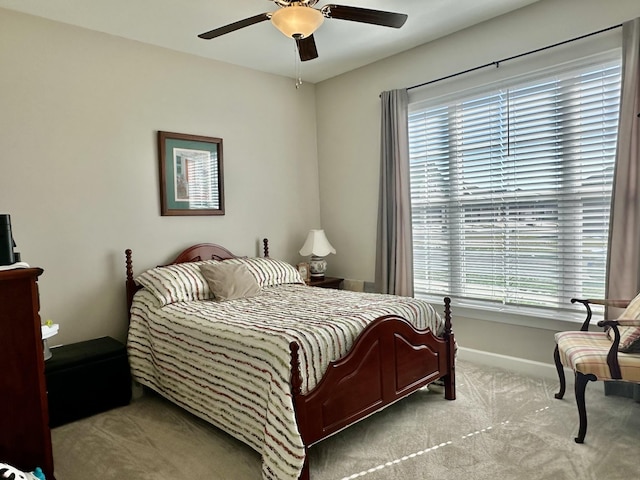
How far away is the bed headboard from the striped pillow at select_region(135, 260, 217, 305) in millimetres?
119

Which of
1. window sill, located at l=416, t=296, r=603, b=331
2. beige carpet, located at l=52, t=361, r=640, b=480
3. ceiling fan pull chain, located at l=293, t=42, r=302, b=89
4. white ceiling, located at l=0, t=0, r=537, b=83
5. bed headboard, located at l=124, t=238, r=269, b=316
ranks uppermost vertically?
white ceiling, located at l=0, t=0, r=537, b=83

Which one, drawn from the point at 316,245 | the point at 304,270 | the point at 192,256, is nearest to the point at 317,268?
the point at 304,270

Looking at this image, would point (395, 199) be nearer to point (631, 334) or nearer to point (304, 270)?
point (304, 270)

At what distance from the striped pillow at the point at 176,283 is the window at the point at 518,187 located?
2012 millimetres

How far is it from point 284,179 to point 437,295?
202 centimetres

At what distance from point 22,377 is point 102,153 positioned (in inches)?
88.4

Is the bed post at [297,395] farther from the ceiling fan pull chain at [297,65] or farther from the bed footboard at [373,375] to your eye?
the ceiling fan pull chain at [297,65]

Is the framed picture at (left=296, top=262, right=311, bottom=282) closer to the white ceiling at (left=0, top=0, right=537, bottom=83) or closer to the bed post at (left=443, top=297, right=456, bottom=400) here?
the bed post at (left=443, top=297, right=456, bottom=400)

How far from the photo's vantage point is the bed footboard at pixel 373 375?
7.12 ft

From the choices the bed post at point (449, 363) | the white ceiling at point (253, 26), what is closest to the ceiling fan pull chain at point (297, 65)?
the white ceiling at point (253, 26)

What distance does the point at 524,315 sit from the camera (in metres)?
3.48

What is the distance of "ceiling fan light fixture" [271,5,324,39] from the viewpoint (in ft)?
7.47

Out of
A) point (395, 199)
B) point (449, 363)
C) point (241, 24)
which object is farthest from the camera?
point (395, 199)

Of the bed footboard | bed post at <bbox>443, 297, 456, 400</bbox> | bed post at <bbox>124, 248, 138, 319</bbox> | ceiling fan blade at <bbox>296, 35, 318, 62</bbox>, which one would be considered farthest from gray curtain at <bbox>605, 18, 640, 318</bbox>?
bed post at <bbox>124, 248, 138, 319</bbox>
